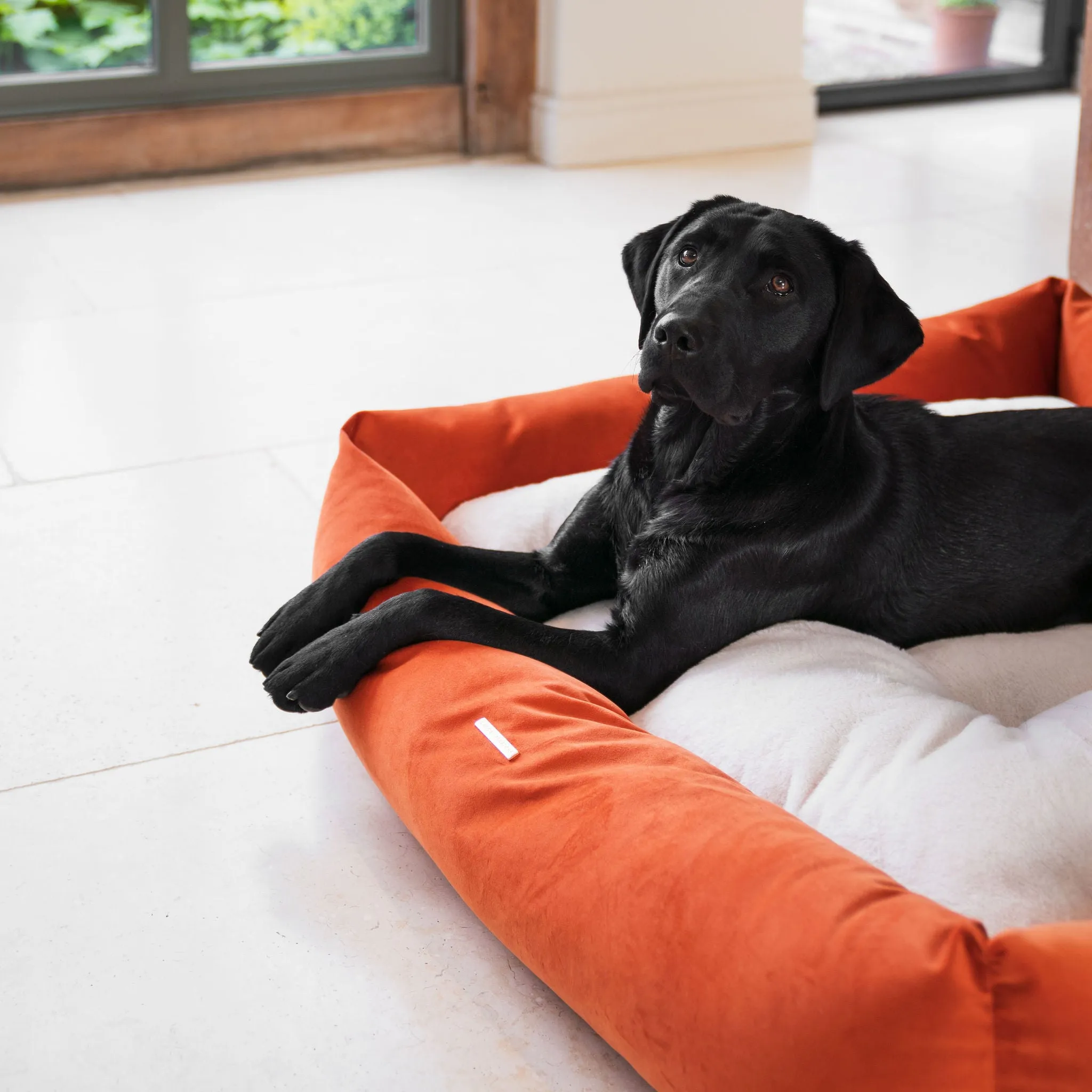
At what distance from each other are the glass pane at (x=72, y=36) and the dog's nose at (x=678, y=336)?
12.5ft

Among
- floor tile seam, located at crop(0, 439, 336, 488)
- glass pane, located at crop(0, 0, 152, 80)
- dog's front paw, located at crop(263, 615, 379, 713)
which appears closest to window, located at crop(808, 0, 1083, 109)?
glass pane, located at crop(0, 0, 152, 80)

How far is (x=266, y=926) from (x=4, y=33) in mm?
4094

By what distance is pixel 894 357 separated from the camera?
197 centimetres

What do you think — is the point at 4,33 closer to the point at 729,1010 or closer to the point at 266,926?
the point at 266,926

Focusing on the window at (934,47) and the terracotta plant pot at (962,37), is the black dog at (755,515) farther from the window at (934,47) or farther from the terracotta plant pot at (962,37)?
the terracotta plant pot at (962,37)

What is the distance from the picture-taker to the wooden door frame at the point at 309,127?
16.5 feet

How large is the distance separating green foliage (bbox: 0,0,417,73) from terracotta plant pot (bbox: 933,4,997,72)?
2.65m

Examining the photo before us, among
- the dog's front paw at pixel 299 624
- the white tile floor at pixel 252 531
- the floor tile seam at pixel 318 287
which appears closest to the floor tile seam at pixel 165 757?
the white tile floor at pixel 252 531

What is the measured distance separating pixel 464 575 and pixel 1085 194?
6.84 ft

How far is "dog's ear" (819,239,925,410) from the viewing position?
1.95 metres

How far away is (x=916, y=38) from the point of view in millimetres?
6664


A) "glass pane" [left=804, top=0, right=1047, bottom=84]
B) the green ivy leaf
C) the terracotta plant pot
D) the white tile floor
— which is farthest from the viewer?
the terracotta plant pot

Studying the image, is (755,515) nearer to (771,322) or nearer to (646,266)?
(771,322)

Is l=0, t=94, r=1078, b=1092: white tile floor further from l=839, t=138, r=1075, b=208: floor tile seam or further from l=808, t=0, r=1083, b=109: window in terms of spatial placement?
l=808, t=0, r=1083, b=109: window
